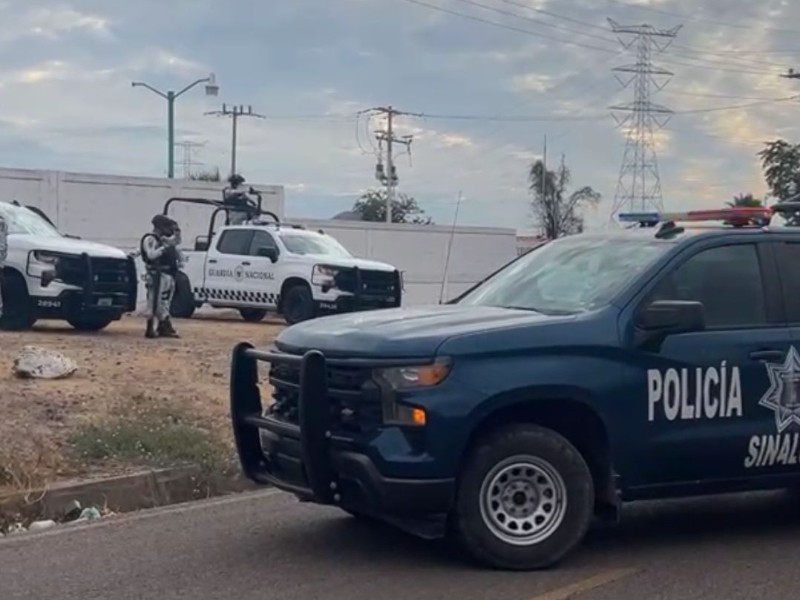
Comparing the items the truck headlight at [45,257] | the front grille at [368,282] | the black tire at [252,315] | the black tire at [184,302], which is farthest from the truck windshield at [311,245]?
the truck headlight at [45,257]

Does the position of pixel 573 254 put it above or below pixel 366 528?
above

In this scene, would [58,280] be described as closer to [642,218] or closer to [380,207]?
[642,218]

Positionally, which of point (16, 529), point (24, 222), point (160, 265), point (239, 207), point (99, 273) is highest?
point (239, 207)

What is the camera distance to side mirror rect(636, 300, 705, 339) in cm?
718

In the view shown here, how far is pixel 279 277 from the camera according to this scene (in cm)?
2359

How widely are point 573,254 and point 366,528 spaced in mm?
2064

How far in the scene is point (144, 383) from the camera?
13.3m

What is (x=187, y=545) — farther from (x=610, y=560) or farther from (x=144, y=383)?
(x=144, y=383)

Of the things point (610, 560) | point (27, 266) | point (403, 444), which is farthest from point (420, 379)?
point (27, 266)

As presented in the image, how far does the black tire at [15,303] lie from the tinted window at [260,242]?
663cm

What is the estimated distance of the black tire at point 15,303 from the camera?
58.1ft

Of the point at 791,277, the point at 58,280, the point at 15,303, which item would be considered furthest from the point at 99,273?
the point at 791,277

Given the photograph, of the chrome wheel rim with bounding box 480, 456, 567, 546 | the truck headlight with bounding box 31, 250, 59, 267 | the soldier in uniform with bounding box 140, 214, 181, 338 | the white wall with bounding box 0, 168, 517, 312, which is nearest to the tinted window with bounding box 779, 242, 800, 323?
the chrome wheel rim with bounding box 480, 456, 567, 546

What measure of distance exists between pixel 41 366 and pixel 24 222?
621 cm
